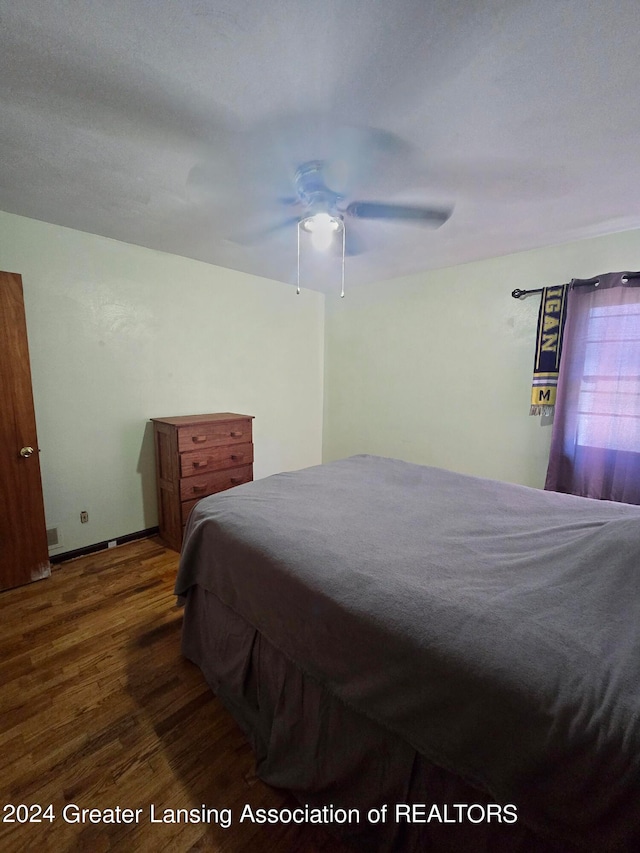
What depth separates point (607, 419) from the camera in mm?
2410

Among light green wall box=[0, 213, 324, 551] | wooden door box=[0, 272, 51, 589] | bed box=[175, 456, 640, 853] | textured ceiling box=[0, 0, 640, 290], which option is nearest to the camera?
bed box=[175, 456, 640, 853]

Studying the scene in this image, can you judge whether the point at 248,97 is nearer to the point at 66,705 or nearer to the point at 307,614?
the point at 307,614

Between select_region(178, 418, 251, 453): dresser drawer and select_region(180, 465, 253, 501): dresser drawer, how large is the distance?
24 cm

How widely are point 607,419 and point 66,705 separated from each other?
11.3 feet

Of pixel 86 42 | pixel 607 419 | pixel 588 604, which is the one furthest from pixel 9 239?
pixel 607 419

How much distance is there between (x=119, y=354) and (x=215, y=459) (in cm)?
111

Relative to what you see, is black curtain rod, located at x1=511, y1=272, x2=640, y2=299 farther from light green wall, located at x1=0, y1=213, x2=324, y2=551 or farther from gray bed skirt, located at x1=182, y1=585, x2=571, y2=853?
gray bed skirt, located at x1=182, y1=585, x2=571, y2=853

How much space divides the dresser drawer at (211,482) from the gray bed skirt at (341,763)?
52.2 inches

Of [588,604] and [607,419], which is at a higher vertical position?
[607,419]

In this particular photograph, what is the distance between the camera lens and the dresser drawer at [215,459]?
266 centimetres

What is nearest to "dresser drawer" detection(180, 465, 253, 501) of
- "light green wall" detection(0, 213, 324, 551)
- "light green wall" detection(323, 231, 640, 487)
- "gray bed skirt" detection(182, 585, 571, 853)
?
"light green wall" detection(0, 213, 324, 551)

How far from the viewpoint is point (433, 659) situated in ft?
2.72

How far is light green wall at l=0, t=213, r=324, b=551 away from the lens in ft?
7.76

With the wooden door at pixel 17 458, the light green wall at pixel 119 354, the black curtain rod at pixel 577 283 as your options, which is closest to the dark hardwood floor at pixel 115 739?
the wooden door at pixel 17 458
